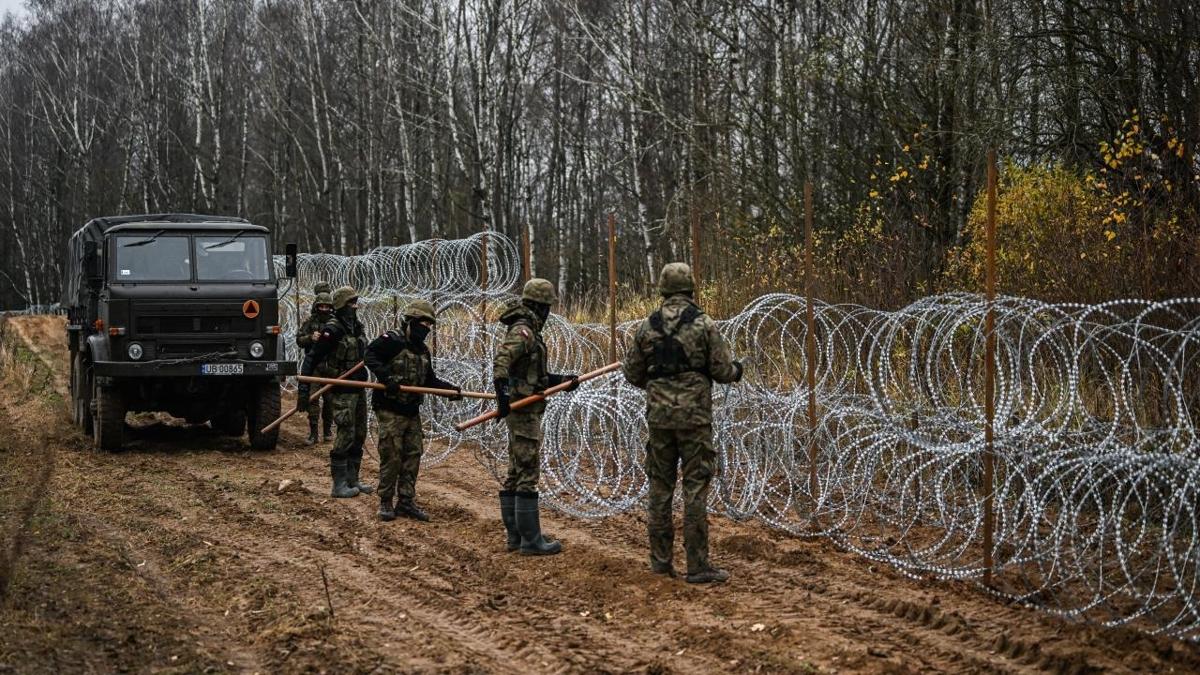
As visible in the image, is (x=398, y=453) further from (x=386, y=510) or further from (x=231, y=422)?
(x=231, y=422)

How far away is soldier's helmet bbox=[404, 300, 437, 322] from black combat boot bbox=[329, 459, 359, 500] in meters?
1.94

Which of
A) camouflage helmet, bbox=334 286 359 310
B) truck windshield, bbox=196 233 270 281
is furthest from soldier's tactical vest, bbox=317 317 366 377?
truck windshield, bbox=196 233 270 281

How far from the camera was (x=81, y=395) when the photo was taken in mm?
15055

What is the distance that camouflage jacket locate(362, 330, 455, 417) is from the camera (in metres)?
9.37

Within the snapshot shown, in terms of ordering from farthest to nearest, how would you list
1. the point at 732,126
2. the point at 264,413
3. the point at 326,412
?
1. the point at 732,126
2. the point at 326,412
3. the point at 264,413

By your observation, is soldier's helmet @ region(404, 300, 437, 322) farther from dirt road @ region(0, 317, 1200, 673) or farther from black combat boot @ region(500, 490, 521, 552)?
black combat boot @ region(500, 490, 521, 552)

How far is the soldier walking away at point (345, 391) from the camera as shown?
1055 cm

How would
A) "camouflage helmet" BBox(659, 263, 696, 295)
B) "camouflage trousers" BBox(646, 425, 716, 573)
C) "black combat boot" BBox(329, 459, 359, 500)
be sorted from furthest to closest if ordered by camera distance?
1. "black combat boot" BBox(329, 459, 359, 500)
2. "camouflage helmet" BBox(659, 263, 696, 295)
3. "camouflage trousers" BBox(646, 425, 716, 573)

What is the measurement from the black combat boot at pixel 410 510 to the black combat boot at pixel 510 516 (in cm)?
133

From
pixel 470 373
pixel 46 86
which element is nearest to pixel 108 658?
pixel 470 373

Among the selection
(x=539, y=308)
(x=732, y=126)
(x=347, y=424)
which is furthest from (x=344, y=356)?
(x=732, y=126)

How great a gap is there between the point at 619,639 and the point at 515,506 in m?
2.19

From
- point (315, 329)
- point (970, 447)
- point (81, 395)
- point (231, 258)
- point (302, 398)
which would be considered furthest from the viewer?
point (81, 395)

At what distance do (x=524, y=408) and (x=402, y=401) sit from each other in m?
1.64
